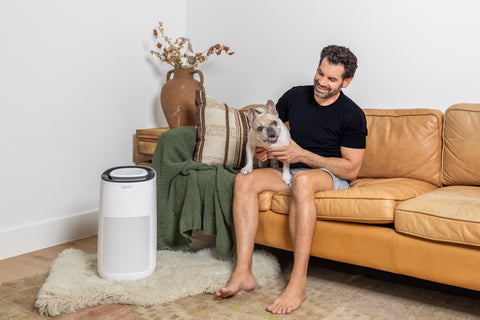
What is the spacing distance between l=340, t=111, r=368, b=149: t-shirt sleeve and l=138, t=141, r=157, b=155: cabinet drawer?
1.39m

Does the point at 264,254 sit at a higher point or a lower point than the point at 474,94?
lower

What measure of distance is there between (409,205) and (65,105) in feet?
6.88

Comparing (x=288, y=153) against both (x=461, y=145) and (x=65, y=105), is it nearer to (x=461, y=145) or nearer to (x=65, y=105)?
(x=461, y=145)

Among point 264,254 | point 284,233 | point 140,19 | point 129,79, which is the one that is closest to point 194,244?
point 264,254

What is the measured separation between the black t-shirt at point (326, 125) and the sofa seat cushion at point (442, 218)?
47cm

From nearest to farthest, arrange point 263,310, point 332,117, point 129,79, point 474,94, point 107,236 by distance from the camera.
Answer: point 263,310 → point 107,236 → point 332,117 → point 474,94 → point 129,79

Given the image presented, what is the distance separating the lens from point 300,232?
192 centimetres

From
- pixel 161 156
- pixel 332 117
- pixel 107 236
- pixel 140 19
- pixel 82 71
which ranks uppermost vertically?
pixel 140 19

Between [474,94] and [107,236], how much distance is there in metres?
2.03

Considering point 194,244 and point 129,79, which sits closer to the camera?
point 194,244

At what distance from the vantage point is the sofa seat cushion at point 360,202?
1.85 metres

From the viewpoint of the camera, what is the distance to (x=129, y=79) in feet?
10.7

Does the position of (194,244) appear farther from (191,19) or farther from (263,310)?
(191,19)

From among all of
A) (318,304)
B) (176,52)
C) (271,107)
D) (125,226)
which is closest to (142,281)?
(125,226)
